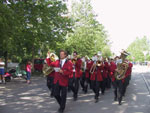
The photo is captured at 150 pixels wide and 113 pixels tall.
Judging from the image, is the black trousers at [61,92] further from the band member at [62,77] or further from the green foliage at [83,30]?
the green foliage at [83,30]

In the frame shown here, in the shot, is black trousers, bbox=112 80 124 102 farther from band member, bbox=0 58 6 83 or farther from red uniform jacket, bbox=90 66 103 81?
band member, bbox=0 58 6 83

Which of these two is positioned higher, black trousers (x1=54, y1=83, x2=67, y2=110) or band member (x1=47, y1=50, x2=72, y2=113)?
band member (x1=47, y1=50, x2=72, y2=113)

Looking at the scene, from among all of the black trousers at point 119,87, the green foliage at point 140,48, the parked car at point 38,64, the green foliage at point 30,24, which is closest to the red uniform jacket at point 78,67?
the black trousers at point 119,87

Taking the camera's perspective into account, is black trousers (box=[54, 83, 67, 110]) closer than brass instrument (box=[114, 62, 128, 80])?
Yes

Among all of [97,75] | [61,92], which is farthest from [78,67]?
[61,92]

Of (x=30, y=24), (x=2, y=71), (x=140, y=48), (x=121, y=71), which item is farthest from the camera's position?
(x=140, y=48)

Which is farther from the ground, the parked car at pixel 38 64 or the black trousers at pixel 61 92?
the parked car at pixel 38 64

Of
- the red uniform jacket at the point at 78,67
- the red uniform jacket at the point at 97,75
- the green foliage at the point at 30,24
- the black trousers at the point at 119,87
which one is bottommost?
the black trousers at the point at 119,87

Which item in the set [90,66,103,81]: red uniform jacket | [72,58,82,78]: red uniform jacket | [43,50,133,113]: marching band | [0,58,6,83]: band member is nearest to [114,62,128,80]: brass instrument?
[43,50,133,113]: marching band

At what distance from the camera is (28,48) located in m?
25.0

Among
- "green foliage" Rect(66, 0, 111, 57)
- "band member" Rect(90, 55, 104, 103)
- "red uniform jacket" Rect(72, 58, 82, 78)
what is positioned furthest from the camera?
"green foliage" Rect(66, 0, 111, 57)

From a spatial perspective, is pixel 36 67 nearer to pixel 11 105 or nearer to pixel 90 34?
pixel 90 34

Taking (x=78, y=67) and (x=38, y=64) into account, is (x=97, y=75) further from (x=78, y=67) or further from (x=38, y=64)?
(x=38, y=64)

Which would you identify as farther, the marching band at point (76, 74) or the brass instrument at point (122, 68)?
the brass instrument at point (122, 68)
